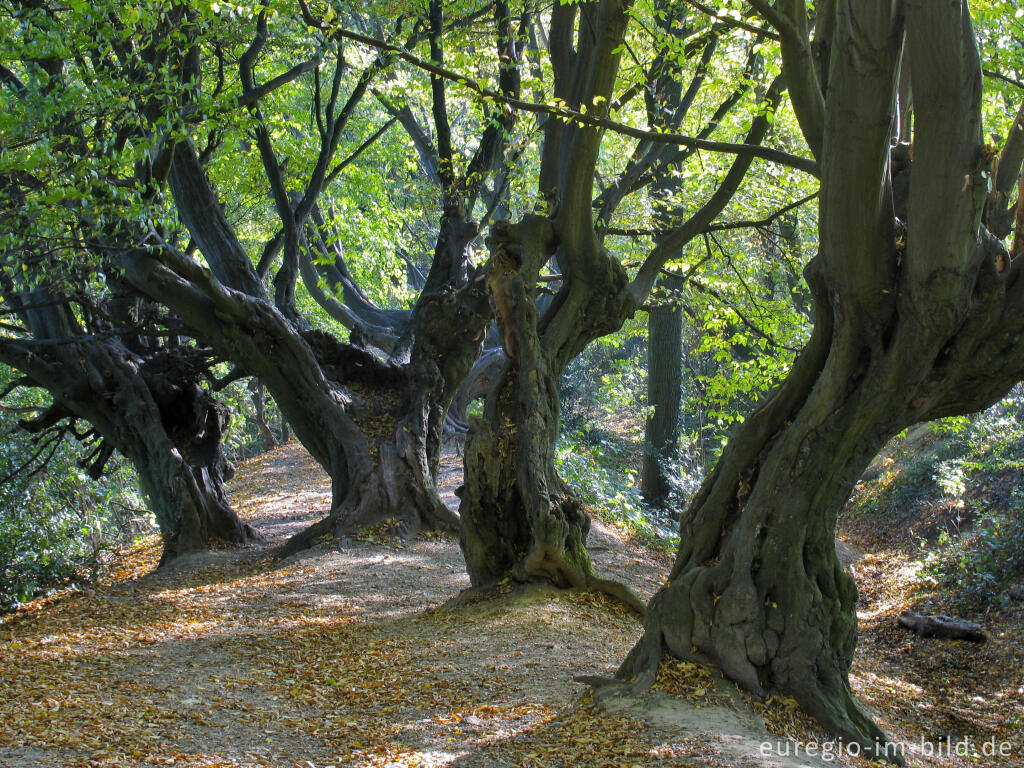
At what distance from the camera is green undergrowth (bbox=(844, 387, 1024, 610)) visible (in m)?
10.6

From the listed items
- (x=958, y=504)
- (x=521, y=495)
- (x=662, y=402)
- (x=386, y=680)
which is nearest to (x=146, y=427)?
(x=521, y=495)

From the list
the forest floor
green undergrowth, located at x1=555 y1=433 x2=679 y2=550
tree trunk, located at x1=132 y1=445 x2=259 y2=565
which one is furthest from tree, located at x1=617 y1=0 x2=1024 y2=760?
green undergrowth, located at x1=555 y1=433 x2=679 y2=550

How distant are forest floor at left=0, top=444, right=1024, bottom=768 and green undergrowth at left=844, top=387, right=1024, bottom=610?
1.57 meters

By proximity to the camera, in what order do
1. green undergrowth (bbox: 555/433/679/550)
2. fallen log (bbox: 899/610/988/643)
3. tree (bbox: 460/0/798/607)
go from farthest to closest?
green undergrowth (bbox: 555/433/679/550)
fallen log (bbox: 899/610/988/643)
tree (bbox: 460/0/798/607)

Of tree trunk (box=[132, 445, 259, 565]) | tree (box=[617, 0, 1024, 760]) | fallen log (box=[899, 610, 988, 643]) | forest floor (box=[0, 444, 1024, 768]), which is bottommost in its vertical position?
fallen log (box=[899, 610, 988, 643])

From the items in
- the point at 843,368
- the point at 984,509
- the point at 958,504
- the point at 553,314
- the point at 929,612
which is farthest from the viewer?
the point at 958,504

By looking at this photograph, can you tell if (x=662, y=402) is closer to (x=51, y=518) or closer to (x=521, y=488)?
(x=521, y=488)

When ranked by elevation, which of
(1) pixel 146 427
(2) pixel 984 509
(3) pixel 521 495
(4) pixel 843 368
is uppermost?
(4) pixel 843 368

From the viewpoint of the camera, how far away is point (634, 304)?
846 cm

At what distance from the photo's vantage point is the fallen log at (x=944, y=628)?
28.6 ft

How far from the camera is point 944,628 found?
8.87 m

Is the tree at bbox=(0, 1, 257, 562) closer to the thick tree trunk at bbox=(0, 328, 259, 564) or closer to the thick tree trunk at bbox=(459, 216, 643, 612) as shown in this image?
the thick tree trunk at bbox=(0, 328, 259, 564)

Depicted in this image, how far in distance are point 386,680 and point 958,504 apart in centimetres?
1208

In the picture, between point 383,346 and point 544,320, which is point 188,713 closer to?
point 544,320
